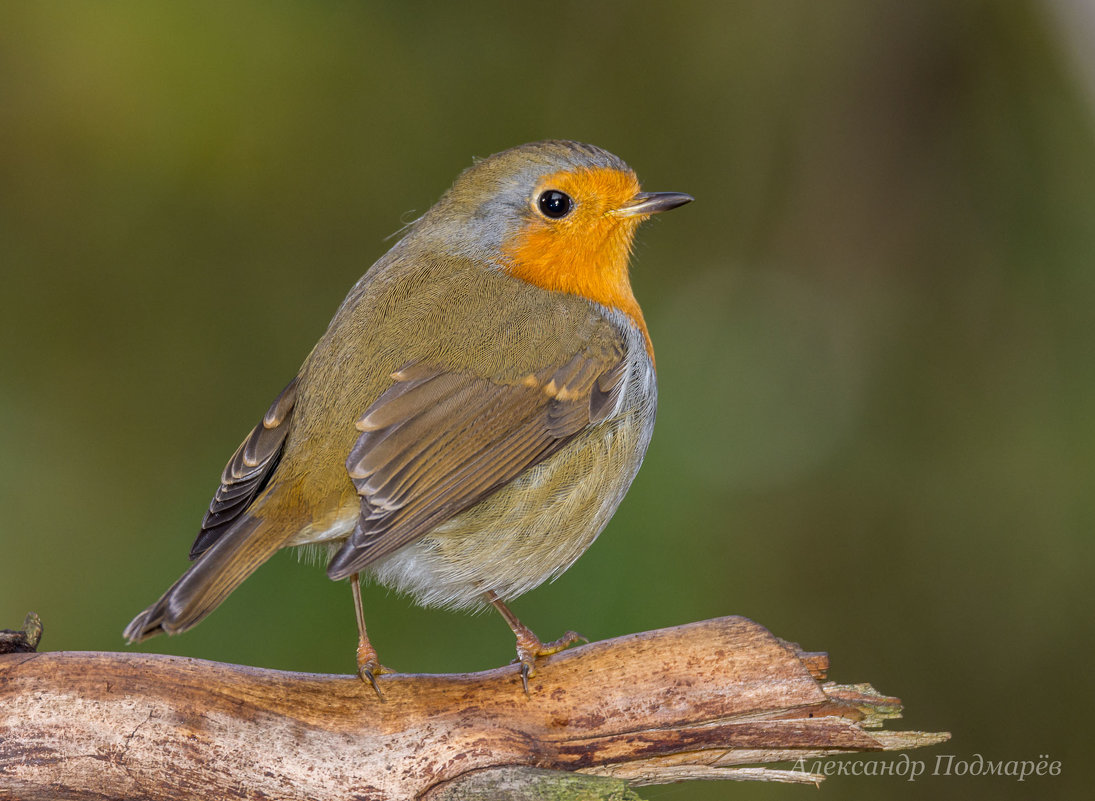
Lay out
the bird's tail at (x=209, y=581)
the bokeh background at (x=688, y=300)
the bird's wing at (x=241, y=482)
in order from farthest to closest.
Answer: the bokeh background at (x=688, y=300) → the bird's wing at (x=241, y=482) → the bird's tail at (x=209, y=581)

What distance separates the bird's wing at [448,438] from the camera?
330 centimetres

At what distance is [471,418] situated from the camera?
11.7 feet

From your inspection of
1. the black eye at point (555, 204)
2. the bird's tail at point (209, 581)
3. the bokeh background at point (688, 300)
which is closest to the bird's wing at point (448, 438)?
the bird's tail at point (209, 581)

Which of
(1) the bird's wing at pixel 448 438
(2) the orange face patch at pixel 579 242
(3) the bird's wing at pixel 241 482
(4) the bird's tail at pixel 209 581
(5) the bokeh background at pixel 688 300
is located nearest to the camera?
(4) the bird's tail at pixel 209 581

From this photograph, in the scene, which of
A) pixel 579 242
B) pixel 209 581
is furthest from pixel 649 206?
pixel 209 581

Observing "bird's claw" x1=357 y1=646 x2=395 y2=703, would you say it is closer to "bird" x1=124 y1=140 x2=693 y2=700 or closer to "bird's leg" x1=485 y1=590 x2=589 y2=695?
"bird" x1=124 y1=140 x2=693 y2=700

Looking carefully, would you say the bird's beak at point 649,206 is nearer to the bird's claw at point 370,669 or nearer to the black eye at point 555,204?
the black eye at point 555,204

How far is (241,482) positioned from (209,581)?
582 mm

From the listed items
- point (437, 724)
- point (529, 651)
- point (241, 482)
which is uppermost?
point (241, 482)

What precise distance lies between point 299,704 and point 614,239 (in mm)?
1915

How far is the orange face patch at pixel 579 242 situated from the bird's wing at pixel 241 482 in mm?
1004

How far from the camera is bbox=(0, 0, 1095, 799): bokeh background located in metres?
4.82

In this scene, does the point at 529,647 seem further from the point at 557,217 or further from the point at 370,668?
the point at 557,217

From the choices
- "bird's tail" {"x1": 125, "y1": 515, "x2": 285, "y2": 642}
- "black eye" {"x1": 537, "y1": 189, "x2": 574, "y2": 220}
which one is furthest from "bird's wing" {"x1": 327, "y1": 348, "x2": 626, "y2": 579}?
"black eye" {"x1": 537, "y1": 189, "x2": 574, "y2": 220}
